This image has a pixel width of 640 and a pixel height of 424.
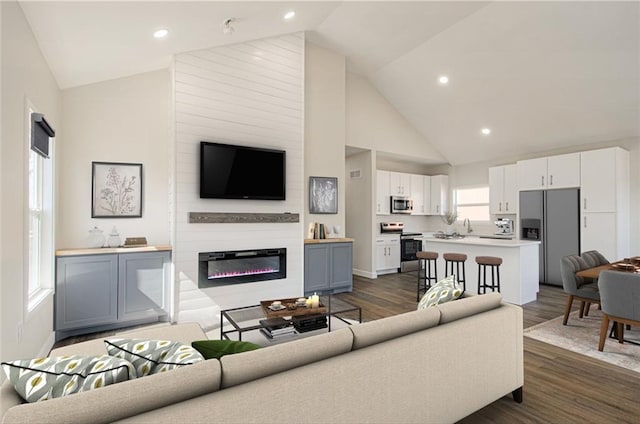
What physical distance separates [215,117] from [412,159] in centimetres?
491

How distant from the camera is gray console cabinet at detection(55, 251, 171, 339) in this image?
3.42m

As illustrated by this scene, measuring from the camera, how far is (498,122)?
245 inches

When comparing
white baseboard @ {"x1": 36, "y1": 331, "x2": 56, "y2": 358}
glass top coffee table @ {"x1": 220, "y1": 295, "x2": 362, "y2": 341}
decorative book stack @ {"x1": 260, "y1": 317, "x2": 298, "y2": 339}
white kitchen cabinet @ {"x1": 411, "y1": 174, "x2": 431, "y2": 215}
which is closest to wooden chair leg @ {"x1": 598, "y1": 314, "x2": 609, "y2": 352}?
glass top coffee table @ {"x1": 220, "y1": 295, "x2": 362, "y2": 341}

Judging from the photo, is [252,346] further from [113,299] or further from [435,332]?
[113,299]

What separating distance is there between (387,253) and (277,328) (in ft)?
15.0

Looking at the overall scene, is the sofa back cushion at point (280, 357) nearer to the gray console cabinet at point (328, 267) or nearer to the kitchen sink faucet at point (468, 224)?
the gray console cabinet at point (328, 267)

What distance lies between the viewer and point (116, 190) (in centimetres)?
409

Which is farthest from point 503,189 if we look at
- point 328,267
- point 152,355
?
point 152,355

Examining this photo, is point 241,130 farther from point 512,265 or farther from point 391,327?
point 512,265

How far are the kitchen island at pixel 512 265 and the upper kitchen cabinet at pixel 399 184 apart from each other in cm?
236

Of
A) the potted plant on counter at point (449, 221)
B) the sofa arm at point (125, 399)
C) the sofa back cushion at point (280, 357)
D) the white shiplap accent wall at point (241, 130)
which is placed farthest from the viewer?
the potted plant on counter at point (449, 221)

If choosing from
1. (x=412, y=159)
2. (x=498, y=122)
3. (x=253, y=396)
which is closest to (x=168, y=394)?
(x=253, y=396)

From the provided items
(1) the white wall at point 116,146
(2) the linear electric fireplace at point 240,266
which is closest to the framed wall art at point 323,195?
(2) the linear electric fireplace at point 240,266

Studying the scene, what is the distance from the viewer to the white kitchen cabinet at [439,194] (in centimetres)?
804
